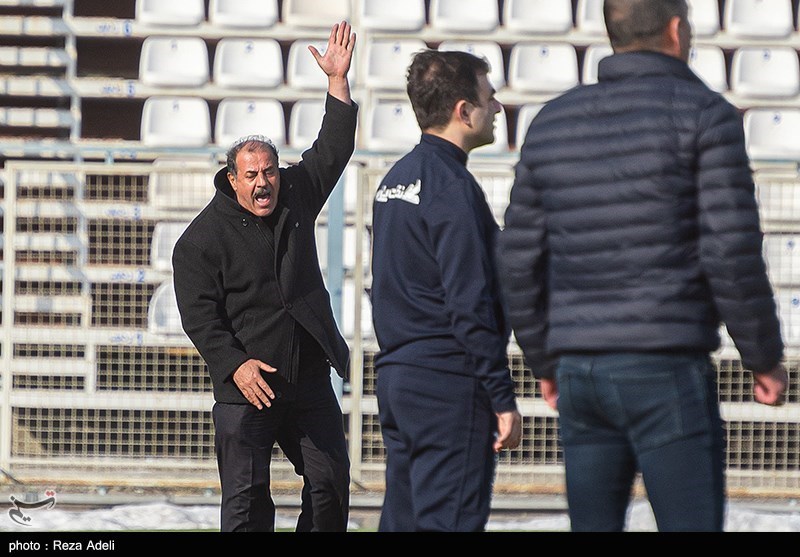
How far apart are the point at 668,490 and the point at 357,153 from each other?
15.9 feet

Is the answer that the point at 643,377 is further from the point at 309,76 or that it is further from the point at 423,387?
the point at 309,76

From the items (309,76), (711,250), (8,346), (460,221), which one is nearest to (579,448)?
(711,250)

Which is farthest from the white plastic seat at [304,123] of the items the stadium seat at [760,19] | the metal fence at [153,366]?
the stadium seat at [760,19]

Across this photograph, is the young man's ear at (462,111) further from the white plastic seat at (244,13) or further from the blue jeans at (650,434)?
the white plastic seat at (244,13)

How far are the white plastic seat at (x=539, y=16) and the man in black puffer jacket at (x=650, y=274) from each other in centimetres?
721

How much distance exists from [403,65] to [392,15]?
0.48 meters

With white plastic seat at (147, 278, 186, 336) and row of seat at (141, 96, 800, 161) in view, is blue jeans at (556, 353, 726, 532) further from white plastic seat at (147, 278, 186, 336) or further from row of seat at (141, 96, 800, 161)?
row of seat at (141, 96, 800, 161)

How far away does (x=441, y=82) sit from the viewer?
4039 millimetres

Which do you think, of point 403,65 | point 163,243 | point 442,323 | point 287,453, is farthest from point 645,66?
point 403,65

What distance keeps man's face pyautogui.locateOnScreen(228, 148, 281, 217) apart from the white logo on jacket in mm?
1032

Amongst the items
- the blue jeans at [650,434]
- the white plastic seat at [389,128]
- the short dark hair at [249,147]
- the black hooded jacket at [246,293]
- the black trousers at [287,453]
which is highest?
the white plastic seat at [389,128]

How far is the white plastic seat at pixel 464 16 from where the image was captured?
Result: 10359 mm

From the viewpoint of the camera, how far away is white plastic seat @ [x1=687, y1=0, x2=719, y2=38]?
10.5 metres

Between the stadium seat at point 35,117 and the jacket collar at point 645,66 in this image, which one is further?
the stadium seat at point 35,117
